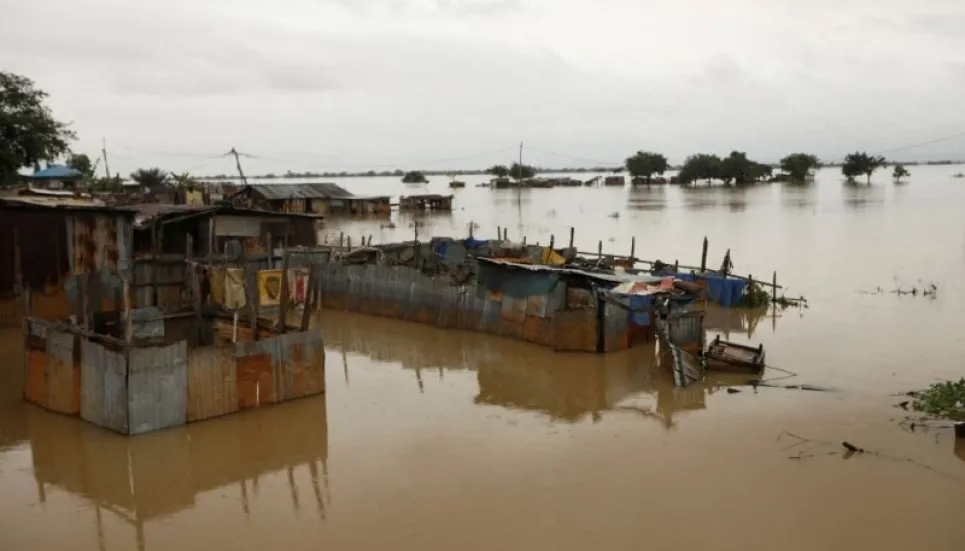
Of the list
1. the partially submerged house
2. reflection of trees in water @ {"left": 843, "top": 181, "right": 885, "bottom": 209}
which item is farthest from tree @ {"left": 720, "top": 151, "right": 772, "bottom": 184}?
the partially submerged house

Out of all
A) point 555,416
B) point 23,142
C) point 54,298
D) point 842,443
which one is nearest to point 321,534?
point 555,416

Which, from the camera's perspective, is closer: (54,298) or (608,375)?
(608,375)

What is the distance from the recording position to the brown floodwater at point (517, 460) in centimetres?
782

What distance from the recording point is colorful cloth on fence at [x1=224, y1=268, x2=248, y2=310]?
50.6ft

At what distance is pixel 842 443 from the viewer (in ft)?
33.2

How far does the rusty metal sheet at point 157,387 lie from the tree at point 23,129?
73.5 ft

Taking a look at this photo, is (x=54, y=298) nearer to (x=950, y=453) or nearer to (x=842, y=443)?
(x=842, y=443)

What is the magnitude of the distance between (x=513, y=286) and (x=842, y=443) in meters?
7.39

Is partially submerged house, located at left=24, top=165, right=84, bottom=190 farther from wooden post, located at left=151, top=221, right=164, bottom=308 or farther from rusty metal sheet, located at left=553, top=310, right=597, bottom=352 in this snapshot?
rusty metal sheet, located at left=553, top=310, right=597, bottom=352

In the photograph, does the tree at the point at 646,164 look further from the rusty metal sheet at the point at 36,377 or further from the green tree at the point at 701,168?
the rusty metal sheet at the point at 36,377

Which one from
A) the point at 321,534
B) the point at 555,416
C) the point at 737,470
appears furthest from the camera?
the point at 555,416

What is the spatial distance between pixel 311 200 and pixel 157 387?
132 ft

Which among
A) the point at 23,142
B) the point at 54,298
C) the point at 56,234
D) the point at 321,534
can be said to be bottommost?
the point at 321,534

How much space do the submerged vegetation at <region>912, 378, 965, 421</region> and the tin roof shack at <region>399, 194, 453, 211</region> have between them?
52.5 metres
